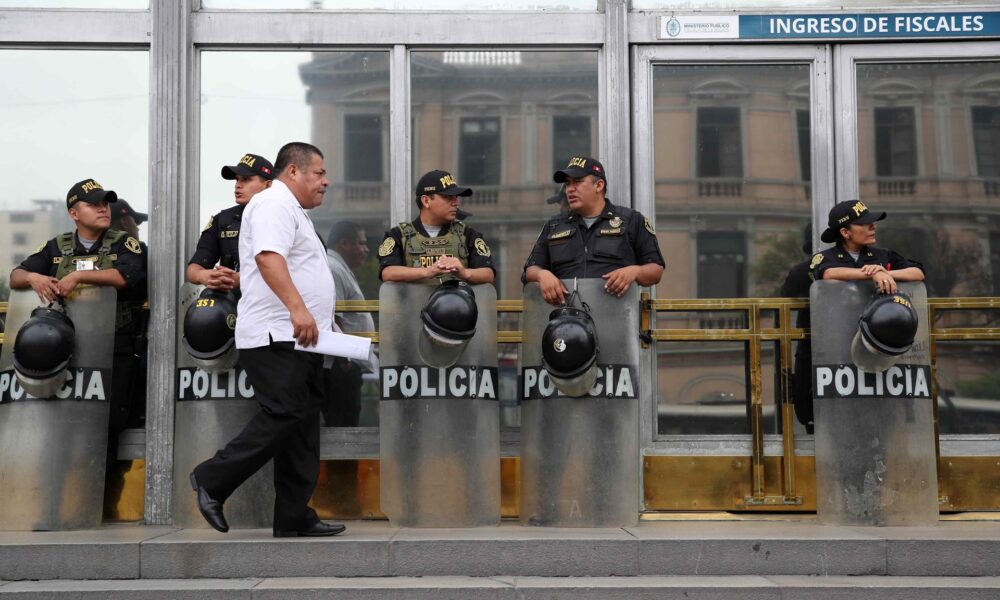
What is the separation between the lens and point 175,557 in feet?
20.7

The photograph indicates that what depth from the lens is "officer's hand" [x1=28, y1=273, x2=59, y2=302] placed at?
7355mm

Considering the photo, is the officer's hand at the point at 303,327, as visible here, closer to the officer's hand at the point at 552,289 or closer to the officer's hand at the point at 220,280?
the officer's hand at the point at 220,280

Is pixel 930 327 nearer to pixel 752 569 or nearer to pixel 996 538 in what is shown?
pixel 996 538

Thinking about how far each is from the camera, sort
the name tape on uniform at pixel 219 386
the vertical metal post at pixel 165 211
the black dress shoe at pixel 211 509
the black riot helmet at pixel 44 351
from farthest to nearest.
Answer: the vertical metal post at pixel 165 211, the name tape on uniform at pixel 219 386, the black riot helmet at pixel 44 351, the black dress shoe at pixel 211 509

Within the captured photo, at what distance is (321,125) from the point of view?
8.51 metres

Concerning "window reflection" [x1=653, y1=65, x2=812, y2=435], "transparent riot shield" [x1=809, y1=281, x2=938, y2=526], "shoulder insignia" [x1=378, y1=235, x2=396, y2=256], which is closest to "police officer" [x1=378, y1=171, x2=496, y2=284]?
"shoulder insignia" [x1=378, y1=235, x2=396, y2=256]

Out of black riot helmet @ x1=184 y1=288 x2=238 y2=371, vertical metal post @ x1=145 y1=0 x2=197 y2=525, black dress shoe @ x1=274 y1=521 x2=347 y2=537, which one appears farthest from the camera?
vertical metal post @ x1=145 y1=0 x2=197 y2=525

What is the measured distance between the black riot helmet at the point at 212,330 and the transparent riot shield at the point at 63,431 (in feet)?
2.01

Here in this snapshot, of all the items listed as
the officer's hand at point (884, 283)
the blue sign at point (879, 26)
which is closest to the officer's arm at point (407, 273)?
the officer's hand at point (884, 283)

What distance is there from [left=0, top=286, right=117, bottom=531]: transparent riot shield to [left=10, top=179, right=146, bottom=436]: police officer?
0.17 meters

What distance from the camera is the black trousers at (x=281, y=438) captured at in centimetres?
638

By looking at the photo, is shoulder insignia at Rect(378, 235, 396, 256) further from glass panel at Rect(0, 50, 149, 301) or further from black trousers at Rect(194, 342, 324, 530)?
glass panel at Rect(0, 50, 149, 301)

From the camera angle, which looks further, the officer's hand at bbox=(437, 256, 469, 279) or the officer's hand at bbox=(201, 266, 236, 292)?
the officer's hand at bbox=(201, 266, 236, 292)

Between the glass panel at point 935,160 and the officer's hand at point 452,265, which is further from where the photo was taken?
the glass panel at point 935,160
